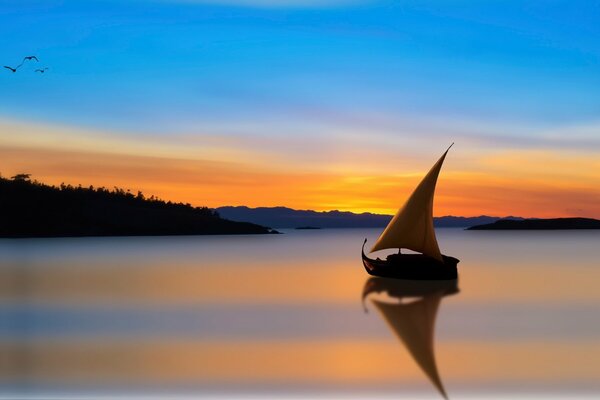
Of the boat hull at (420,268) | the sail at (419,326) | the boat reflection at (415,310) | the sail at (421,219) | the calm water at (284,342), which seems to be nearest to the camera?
the calm water at (284,342)

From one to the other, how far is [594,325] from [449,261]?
1391 centimetres

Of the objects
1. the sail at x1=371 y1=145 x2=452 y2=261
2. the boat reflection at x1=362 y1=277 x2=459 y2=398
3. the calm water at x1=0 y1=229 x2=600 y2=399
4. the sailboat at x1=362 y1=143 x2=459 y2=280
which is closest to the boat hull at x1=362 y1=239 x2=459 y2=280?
the sailboat at x1=362 y1=143 x2=459 y2=280

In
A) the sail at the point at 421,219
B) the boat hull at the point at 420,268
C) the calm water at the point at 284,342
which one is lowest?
the calm water at the point at 284,342

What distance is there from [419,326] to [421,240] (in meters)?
12.4

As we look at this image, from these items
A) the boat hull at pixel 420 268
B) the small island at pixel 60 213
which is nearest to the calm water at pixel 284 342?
the boat hull at pixel 420 268

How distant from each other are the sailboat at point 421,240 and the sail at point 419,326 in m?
1.46

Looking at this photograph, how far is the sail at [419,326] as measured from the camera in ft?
55.1

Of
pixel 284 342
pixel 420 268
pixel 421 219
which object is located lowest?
pixel 284 342

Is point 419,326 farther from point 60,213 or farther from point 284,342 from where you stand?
point 60,213

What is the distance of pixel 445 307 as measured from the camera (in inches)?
1195

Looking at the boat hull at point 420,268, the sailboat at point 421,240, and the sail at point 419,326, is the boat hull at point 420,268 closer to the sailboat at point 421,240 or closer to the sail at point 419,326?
the sailboat at point 421,240

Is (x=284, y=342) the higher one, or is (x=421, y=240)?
(x=421, y=240)

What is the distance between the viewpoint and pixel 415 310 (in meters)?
29.7

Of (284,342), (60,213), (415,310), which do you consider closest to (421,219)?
(415,310)
